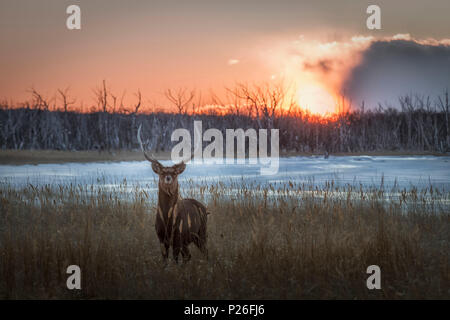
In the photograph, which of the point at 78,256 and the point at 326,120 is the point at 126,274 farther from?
the point at 326,120

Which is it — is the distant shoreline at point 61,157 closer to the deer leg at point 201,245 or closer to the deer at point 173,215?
the deer leg at point 201,245

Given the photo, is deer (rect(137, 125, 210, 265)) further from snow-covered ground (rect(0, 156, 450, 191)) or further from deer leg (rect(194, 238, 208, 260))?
snow-covered ground (rect(0, 156, 450, 191))

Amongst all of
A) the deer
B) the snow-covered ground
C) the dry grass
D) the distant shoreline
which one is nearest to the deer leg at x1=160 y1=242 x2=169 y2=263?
the deer

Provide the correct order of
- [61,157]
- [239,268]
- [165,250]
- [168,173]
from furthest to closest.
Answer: [61,157]
[239,268]
[165,250]
[168,173]

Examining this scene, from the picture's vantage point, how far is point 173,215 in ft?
14.9

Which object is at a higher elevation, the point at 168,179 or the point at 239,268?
the point at 168,179

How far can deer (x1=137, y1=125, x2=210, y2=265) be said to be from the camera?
A: 14.3ft

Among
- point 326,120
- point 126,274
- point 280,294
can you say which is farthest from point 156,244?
point 326,120

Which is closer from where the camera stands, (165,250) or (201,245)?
(165,250)

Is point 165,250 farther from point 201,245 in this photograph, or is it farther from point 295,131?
point 295,131

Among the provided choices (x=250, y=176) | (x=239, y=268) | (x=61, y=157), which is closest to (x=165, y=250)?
(x=239, y=268)

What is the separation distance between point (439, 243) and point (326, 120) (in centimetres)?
Answer: 4325

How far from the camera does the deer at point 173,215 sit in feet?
14.3

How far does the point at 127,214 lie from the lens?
839 centimetres
